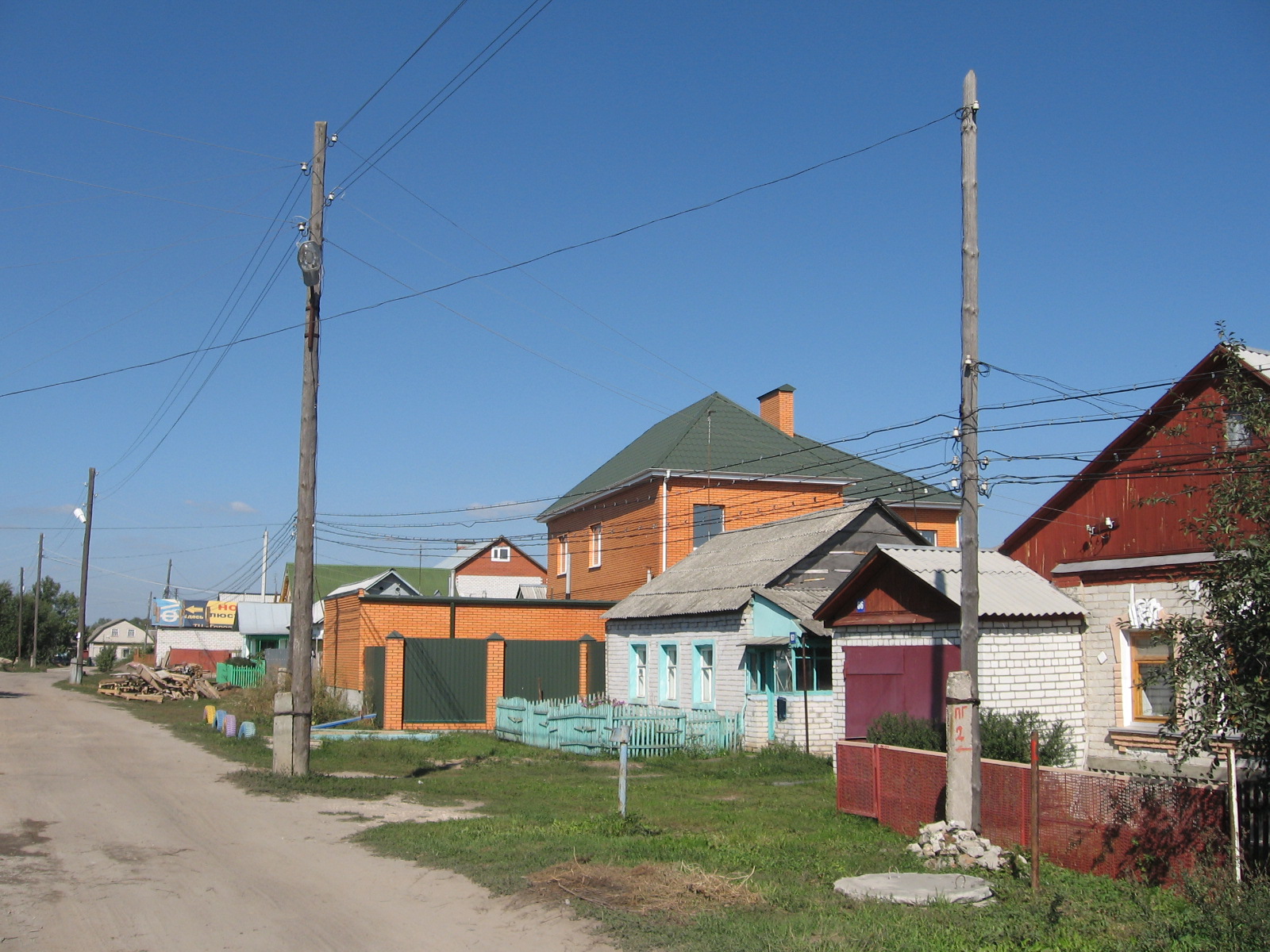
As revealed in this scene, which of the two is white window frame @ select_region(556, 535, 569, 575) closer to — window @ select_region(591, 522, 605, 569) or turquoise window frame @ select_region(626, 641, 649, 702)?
window @ select_region(591, 522, 605, 569)

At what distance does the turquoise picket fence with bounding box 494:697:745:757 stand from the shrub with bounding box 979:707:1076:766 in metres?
8.86

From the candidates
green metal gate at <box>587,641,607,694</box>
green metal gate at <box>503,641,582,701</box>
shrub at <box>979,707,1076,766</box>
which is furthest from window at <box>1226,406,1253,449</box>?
green metal gate at <box>503,641,582,701</box>

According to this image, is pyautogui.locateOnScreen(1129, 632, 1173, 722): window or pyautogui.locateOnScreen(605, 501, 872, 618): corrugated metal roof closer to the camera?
pyautogui.locateOnScreen(1129, 632, 1173, 722): window

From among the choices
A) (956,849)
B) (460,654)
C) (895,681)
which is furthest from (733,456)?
(956,849)

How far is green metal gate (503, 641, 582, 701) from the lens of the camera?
2861cm

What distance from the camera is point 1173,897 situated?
29.2 ft

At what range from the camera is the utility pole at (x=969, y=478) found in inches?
445

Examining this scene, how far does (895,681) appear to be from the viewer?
16812 millimetres

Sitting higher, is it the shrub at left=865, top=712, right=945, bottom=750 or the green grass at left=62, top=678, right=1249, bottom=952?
the shrub at left=865, top=712, right=945, bottom=750

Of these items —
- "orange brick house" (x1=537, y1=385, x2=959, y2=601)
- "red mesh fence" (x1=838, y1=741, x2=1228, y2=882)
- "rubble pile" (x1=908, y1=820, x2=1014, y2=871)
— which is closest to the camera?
"red mesh fence" (x1=838, y1=741, x2=1228, y2=882)

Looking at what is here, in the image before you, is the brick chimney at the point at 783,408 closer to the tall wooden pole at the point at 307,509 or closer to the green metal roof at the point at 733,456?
the green metal roof at the point at 733,456

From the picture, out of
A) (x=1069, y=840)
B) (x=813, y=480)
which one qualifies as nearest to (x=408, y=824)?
(x=1069, y=840)

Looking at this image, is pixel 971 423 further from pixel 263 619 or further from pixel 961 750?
pixel 263 619

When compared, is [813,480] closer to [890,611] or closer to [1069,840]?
[890,611]
